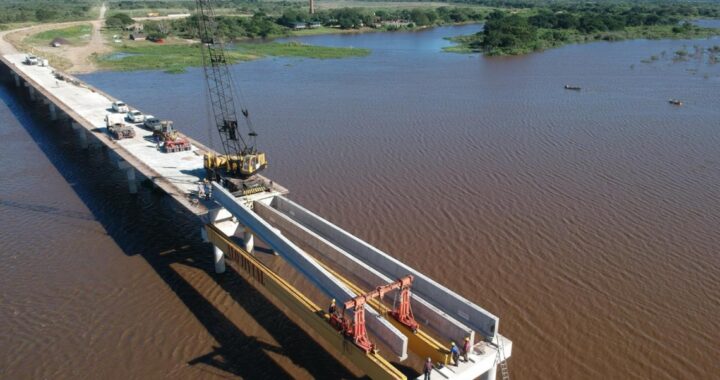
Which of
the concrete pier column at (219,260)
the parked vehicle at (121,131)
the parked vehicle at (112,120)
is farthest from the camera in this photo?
the parked vehicle at (112,120)

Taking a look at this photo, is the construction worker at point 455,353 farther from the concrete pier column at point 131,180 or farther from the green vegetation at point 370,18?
the green vegetation at point 370,18

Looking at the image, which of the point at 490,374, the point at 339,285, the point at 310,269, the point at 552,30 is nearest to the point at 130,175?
the point at 310,269

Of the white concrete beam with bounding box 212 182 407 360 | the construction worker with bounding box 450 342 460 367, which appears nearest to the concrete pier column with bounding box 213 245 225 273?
the white concrete beam with bounding box 212 182 407 360

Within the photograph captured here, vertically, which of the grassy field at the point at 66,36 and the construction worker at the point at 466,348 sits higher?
the grassy field at the point at 66,36

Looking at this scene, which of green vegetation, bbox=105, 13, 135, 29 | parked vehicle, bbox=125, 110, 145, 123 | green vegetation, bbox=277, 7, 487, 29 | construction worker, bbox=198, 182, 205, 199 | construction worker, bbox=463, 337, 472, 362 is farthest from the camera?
green vegetation, bbox=277, 7, 487, 29

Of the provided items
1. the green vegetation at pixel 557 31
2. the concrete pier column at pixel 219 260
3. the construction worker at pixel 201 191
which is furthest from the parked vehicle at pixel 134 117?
the green vegetation at pixel 557 31

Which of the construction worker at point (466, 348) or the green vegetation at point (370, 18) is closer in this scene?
the construction worker at point (466, 348)

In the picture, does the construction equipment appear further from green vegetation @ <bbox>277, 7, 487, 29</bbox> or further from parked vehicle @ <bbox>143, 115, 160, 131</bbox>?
green vegetation @ <bbox>277, 7, 487, 29</bbox>

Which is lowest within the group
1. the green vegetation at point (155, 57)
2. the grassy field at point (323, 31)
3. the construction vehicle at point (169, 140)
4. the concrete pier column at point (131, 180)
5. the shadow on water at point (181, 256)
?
the shadow on water at point (181, 256)
